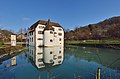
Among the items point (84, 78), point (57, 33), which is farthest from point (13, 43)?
point (84, 78)

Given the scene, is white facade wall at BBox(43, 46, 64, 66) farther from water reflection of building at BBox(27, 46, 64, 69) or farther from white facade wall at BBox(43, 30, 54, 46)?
white facade wall at BBox(43, 30, 54, 46)

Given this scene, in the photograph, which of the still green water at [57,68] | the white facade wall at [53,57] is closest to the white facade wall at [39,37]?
the white facade wall at [53,57]

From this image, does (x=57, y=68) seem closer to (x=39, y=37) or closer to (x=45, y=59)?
(x=45, y=59)

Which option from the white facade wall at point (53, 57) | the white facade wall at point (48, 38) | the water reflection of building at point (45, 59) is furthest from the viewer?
the white facade wall at point (48, 38)

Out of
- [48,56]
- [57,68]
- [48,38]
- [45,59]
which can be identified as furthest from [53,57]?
[48,38]

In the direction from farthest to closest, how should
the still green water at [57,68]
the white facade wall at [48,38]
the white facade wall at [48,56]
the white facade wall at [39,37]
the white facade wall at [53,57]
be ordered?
1. the white facade wall at [39,37]
2. the white facade wall at [48,38]
3. the white facade wall at [48,56]
4. the white facade wall at [53,57]
5. the still green water at [57,68]

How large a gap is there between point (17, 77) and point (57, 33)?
26.5 metres

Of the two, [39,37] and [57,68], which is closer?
[57,68]

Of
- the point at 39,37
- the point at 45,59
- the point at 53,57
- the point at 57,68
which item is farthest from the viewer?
the point at 39,37

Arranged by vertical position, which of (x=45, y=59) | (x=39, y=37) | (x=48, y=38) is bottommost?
(x=45, y=59)

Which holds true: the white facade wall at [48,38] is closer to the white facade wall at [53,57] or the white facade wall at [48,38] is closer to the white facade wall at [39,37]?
the white facade wall at [39,37]

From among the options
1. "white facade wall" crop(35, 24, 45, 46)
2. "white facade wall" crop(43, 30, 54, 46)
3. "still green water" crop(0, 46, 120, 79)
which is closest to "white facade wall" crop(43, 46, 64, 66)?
"still green water" crop(0, 46, 120, 79)

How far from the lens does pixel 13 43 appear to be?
19.8 m

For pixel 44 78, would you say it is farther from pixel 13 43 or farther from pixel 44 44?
pixel 44 44
